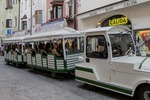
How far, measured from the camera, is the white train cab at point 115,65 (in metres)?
6.55

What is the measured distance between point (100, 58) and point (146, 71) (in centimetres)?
201

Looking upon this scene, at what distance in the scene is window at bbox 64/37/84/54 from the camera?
1143cm

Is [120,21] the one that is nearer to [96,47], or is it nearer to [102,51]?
[96,47]

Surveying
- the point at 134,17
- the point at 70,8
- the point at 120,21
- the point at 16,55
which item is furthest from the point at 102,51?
the point at 70,8

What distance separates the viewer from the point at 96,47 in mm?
8219

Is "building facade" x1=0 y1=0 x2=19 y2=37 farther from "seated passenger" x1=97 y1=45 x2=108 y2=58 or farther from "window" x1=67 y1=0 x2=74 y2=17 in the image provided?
"seated passenger" x1=97 y1=45 x2=108 y2=58

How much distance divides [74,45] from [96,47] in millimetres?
3764

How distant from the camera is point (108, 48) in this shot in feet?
24.9

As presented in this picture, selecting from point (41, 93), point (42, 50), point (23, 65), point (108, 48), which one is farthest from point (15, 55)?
point (108, 48)

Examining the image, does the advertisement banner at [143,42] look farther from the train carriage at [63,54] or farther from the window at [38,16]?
the window at [38,16]

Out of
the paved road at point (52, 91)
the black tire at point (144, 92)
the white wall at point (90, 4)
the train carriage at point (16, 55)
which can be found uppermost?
the white wall at point (90, 4)

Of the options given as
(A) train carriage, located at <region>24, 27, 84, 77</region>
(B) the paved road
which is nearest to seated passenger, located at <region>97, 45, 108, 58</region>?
(B) the paved road

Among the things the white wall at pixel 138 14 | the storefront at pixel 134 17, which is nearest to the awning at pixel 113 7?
the storefront at pixel 134 17

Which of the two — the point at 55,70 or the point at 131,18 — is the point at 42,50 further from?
the point at 131,18
